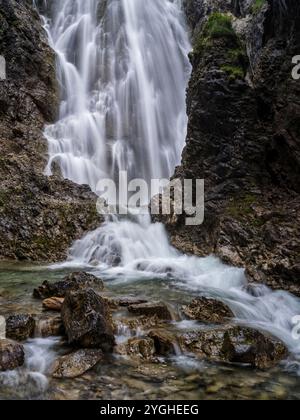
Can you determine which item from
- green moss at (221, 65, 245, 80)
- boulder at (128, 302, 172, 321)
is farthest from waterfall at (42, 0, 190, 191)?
boulder at (128, 302, 172, 321)

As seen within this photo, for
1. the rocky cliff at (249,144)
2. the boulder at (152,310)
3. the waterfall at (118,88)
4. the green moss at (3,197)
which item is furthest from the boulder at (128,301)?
the waterfall at (118,88)

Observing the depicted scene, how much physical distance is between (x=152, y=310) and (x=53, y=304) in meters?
1.91

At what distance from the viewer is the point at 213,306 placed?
8.29m

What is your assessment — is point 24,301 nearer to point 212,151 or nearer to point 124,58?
point 212,151

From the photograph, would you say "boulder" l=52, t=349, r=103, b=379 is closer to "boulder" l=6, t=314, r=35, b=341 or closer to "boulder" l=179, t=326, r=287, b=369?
"boulder" l=6, t=314, r=35, b=341


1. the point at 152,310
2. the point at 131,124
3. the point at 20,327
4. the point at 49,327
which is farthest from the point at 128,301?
the point at 131,124

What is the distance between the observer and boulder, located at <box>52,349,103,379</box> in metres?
5.53

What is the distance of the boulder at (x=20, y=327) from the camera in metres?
6.46

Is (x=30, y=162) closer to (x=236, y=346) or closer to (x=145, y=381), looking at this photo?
(x=236, y=346)

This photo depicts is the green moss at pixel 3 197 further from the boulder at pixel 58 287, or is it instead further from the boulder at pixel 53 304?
the boulder at pixel 53 304

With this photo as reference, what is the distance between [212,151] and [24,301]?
911cm

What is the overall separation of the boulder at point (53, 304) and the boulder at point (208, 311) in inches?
96.7

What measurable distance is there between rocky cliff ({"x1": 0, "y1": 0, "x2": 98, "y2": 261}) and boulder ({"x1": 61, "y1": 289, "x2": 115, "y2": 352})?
8191mm

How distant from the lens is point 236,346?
6.30 metres
